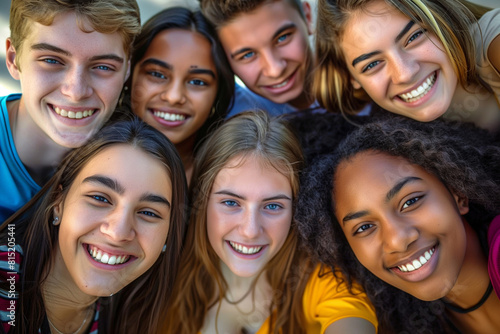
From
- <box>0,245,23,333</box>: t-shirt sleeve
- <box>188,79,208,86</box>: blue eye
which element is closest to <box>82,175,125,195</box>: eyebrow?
<box>0,245,23,333</box>: t-shirt sleeve

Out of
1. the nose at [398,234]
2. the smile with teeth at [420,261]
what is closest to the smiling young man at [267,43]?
the nose at [398,234]

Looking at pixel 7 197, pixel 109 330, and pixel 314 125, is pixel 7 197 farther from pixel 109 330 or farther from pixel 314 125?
pixel 314 125

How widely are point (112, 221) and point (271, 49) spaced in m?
1.12

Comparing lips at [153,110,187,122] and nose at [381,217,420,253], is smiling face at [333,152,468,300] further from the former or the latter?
lips at [153,110,187,122]

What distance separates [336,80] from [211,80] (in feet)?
1.90

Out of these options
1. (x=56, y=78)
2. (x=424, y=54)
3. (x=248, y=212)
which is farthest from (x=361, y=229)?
(x=56, y=78)

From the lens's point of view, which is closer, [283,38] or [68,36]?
[68,36]

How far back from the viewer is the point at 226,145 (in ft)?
6.38

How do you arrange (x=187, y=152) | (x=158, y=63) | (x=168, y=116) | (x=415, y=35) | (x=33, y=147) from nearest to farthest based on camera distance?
(x=415, y=35)
(x=33, y=147)
(x=158, y=63)
(x=168, y=116)
(x=187, y=152)

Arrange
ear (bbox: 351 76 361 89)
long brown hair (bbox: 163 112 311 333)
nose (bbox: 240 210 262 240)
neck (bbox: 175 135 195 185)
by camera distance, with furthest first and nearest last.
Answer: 1. neck (bbox: 175 135 195 185)
2. ear (bbox: 351 76 361 89)
3. long brown hair (bbox: 163 112 311 333)
4. nose (bbox: 240 210 262 240)

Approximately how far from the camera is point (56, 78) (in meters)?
1.74

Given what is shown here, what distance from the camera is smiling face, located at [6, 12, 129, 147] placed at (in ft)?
5.56

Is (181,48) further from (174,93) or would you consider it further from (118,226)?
(118,226)

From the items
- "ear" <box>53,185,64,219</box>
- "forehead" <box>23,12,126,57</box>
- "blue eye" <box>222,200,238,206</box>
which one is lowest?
"blue eye" <box>222,200,238,206</box>
